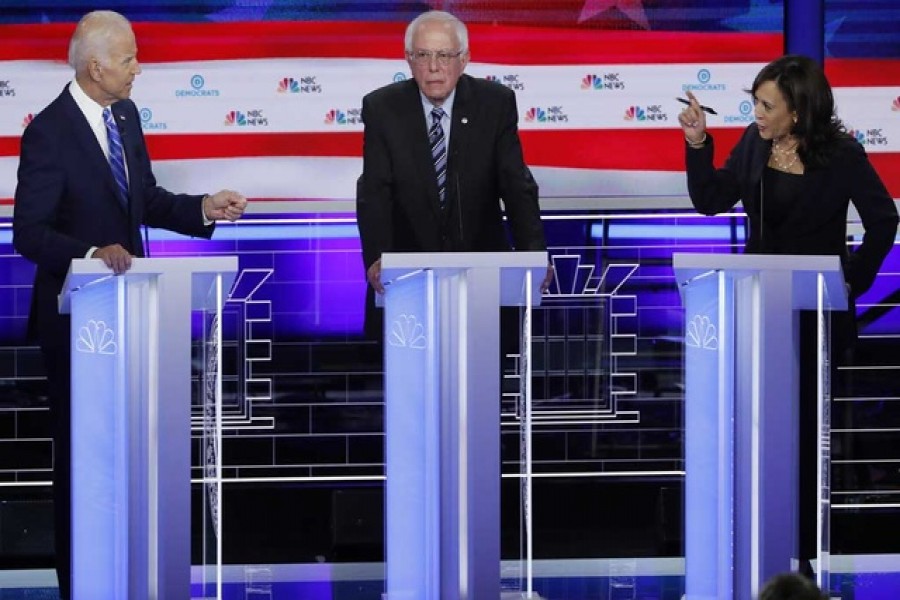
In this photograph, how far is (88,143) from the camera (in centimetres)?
427

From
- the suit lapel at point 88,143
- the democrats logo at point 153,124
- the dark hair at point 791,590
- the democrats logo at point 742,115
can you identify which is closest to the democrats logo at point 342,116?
the democrats logo at point 153,124

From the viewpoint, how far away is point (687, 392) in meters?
3.97

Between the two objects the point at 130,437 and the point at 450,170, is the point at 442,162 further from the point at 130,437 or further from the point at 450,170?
the point at 130,437

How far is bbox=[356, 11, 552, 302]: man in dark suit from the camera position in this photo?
15.3ft

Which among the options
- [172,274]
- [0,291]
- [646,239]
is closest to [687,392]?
[172,274]

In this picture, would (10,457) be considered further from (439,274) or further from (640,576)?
(439,274)

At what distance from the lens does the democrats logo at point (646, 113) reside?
610 cm

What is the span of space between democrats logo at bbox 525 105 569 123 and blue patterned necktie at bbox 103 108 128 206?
208cm

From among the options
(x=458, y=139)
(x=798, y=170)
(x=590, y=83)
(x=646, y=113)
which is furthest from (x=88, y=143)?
(x=646, y=113)

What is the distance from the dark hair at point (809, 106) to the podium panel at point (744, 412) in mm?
690

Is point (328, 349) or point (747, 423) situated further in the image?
point (328, 349)

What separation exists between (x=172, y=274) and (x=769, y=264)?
1.32 m

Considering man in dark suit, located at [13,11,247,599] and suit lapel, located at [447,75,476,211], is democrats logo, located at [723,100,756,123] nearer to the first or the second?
suit lapel, located at [447,75,476,211]

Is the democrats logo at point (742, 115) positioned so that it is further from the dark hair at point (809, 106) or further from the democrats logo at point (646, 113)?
the dark hair at point (809, 106)
